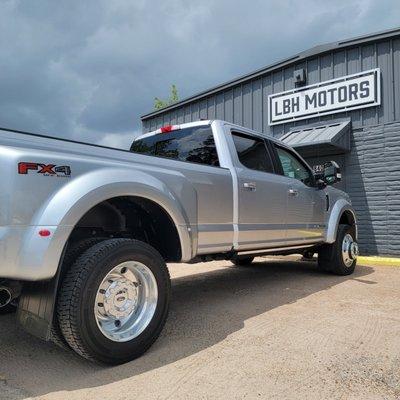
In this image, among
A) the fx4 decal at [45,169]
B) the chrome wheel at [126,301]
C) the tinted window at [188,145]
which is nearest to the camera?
the fx4 decal at [45,169]

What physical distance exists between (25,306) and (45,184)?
89cm

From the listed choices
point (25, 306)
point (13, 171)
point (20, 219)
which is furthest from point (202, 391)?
point (13, 171)

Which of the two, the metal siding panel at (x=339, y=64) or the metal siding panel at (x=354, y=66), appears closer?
the metal siding panel at (x=354, y=66)

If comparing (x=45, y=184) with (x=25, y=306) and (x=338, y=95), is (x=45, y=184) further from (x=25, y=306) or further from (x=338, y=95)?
(x=338, y=95)

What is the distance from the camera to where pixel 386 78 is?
922 centimetres

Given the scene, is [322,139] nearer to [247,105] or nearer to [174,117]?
[247,105]

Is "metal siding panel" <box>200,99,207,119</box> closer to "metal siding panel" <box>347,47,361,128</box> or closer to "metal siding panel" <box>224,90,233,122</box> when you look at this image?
"metal siding panel" <box>224,90,233,122</box>

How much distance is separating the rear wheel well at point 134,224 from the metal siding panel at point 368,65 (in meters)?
7.25

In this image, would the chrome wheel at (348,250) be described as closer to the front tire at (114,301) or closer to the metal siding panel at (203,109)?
the front tire at (114,301)

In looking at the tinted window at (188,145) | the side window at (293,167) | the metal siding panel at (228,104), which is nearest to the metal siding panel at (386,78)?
the side window at (293,167)

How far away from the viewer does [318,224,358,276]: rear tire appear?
6852 millimetres

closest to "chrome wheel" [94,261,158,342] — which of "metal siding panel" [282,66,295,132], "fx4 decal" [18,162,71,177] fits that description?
"fx4 decal" [18,162,71,177]

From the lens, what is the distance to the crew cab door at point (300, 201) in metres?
5.72

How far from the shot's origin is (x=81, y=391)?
280 cm
